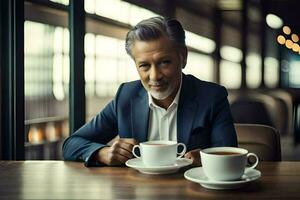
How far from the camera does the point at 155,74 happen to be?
1507mm

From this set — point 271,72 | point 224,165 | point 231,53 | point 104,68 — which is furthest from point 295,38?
point 224,165

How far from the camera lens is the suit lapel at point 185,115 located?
1.44 metres

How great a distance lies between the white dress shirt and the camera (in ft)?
4.96

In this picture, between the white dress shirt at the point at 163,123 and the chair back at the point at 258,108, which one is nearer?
the white dress shirt at the point at 163,123

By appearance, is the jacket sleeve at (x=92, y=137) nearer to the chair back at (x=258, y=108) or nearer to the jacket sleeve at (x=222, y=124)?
the jacket sleeve at (x=222, y=124)

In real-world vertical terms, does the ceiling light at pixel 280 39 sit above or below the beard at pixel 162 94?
above

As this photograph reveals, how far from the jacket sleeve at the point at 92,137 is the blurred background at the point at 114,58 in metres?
0.92

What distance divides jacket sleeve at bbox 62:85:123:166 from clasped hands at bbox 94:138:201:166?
0.09 feet

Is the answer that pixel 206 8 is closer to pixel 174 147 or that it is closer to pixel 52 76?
pixel 52 76

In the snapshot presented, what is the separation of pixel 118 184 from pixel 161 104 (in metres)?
0.59

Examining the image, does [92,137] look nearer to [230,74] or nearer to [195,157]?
[195,157]

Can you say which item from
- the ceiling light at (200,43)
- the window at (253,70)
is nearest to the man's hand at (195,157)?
the ceiling light at (200,43)

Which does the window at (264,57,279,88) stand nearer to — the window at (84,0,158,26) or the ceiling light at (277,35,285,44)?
the ceiling light at (277,35,285,44)

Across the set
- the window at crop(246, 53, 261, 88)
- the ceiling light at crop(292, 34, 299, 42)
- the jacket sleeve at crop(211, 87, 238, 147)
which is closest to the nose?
the jacket sleeve at crop(211, 87, 238, 147)
